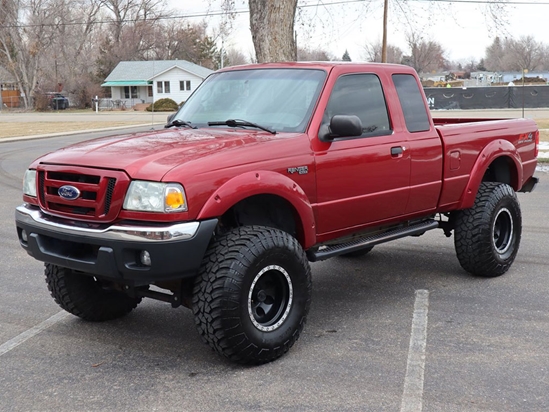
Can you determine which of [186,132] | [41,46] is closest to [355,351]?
[186,132]

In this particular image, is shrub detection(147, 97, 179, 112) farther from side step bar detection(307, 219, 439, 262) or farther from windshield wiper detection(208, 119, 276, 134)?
windshield wiper detection(208, 119, 276, 134)

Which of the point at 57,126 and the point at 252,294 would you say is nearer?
the point at 252,294

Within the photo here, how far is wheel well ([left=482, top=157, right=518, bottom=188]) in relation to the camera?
709cm

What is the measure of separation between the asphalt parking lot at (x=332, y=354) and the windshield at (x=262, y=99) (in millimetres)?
1536

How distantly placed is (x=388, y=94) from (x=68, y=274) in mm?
2878

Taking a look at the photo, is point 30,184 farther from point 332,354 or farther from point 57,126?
point 57,126

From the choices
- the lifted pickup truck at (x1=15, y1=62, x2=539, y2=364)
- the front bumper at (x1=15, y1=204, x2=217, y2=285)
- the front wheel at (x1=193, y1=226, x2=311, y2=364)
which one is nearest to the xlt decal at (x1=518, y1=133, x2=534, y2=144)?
the lifted pickup truck at (x1=15, y1=62, x2=539, y2=364)

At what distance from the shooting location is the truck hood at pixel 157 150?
4320 mm

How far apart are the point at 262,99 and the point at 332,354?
2016 millimetres

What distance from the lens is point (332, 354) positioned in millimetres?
4715

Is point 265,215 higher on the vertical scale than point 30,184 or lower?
lower

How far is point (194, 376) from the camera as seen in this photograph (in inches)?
173

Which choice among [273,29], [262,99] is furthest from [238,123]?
[273,29]

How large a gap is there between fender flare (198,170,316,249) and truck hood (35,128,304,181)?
0.14 meters
